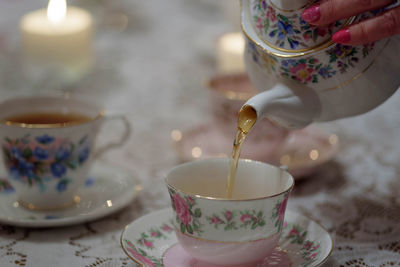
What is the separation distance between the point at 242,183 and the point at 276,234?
0.39 feet

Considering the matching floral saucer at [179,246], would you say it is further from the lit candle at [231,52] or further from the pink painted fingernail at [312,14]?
the lit candle at [231,52]

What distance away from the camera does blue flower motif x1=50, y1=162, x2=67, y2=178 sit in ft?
3.16

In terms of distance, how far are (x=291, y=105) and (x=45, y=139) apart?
39cm

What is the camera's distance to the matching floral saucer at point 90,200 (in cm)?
90

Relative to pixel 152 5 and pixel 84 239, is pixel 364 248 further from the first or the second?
pixel 152 5

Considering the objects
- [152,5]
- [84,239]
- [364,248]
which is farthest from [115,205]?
[152,5]

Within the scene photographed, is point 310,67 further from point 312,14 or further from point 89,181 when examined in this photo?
point 89,181

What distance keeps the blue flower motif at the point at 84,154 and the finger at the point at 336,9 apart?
430 mm

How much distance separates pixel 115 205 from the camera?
96cm

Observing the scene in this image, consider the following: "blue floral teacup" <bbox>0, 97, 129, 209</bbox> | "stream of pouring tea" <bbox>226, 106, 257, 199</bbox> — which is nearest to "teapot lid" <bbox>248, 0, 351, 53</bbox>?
"stream of pouring tea" <bbox>226, 106, 257, 199</bbox>

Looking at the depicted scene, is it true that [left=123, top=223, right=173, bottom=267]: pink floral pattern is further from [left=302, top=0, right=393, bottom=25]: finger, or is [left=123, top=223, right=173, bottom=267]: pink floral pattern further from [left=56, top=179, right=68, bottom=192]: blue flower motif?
[left=302, top=0, right=393, bottom=25]: finger

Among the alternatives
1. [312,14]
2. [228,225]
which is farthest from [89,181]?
[312,14]

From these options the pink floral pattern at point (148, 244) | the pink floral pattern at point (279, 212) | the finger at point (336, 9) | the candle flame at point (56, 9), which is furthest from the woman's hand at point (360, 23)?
the candle flame at point (56, 9)

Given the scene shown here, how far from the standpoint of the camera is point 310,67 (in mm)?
833
